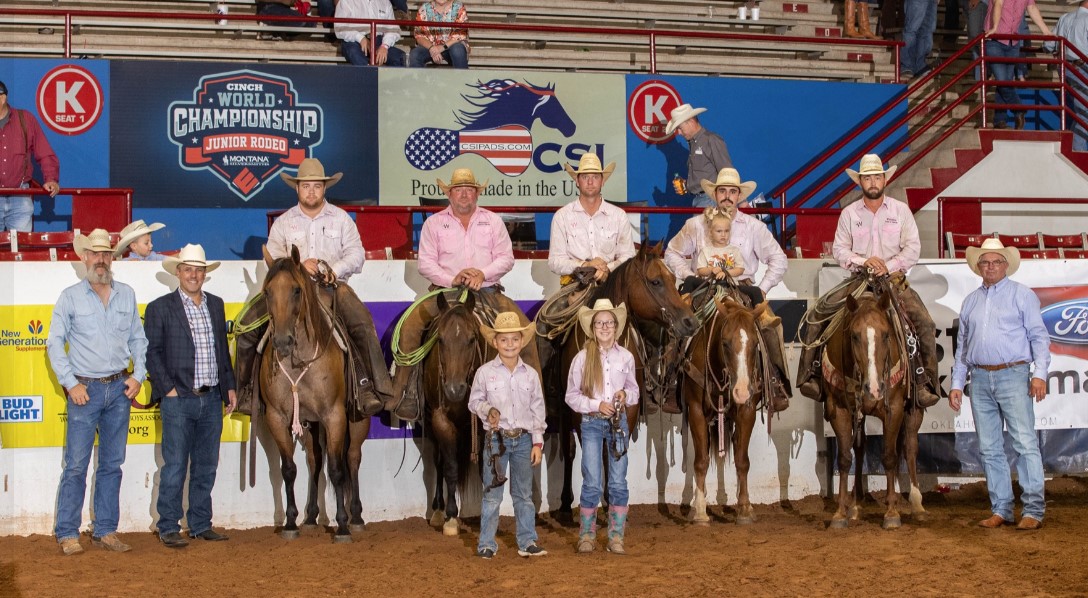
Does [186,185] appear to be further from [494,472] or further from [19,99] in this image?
[494,472]

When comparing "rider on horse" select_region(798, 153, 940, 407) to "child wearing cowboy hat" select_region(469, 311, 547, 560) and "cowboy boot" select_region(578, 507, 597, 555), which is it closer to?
"cowboy boot" select_region(578, 507, 597, 555)

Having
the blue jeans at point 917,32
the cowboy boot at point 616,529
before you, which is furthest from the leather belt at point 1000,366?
the blue jeans at point 917,32

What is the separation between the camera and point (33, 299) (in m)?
10.2

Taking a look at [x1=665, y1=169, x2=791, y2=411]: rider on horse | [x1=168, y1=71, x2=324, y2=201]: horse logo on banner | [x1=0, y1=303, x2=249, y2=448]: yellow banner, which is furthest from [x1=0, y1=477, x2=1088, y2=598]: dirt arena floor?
Answer: [x1=168, y1=71, x2=324, y2=201]: horse logo on banner

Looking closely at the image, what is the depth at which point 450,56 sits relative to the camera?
51.4 ft

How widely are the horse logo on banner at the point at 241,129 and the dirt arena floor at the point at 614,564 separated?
18.4 feet

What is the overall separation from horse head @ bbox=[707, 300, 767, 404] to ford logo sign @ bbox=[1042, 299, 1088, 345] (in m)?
3.31

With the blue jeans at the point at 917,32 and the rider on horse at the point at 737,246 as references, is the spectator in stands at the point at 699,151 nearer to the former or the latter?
the rider on horse at the point at 737,246

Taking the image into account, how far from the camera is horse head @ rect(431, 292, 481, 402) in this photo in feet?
29.8

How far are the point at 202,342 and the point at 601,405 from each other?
3194 millimetres

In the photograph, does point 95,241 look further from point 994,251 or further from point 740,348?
point 994,251

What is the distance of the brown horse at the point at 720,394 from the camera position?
981 cm

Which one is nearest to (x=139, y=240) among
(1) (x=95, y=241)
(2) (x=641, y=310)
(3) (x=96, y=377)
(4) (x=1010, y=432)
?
(1) (x=95, y=241)

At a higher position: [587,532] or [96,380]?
[96,380]
